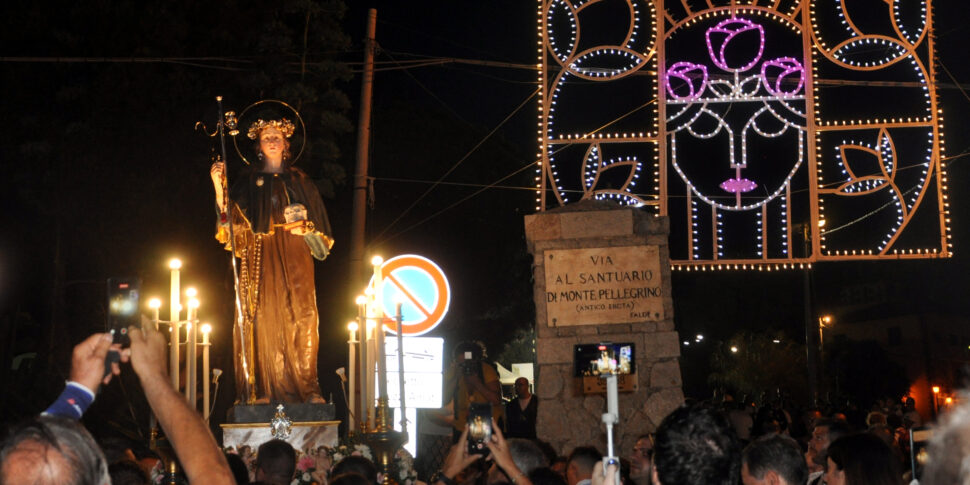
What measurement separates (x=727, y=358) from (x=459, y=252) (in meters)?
→ 29.5

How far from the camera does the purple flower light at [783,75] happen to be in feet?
46.1

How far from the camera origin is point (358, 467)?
6.54 m

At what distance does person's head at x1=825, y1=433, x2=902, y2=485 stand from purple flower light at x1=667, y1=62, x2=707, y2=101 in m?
8.98

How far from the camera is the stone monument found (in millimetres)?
11680

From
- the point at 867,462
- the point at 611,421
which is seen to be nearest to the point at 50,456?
the point at 611,421

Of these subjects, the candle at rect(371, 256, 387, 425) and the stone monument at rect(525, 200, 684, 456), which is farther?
the stone monument at rect(525, 200, 684, 456)

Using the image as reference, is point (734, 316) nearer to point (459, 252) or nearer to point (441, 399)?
point (459, 252)

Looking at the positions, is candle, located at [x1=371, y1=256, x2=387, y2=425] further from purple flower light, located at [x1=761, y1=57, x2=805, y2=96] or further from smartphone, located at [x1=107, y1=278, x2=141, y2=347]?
purple flower light, located at [x1=761, y1=57, x2=805, y2=96]

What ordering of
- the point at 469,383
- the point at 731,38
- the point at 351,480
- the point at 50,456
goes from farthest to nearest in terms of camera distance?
1. the point at 731,38
2. the point at 469,383
3. the point at 351,480
4. the point at 50,456

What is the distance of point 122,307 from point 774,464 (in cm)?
316

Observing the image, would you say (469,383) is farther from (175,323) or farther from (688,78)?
(688,78)

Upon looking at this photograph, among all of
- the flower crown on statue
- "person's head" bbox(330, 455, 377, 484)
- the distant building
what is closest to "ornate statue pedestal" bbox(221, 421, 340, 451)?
"person's head" bbox(330, 455, 377, 484)

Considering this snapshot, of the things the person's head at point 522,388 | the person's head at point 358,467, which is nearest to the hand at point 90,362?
the person's head at point 358,467

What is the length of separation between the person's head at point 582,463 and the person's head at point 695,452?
126 inches
